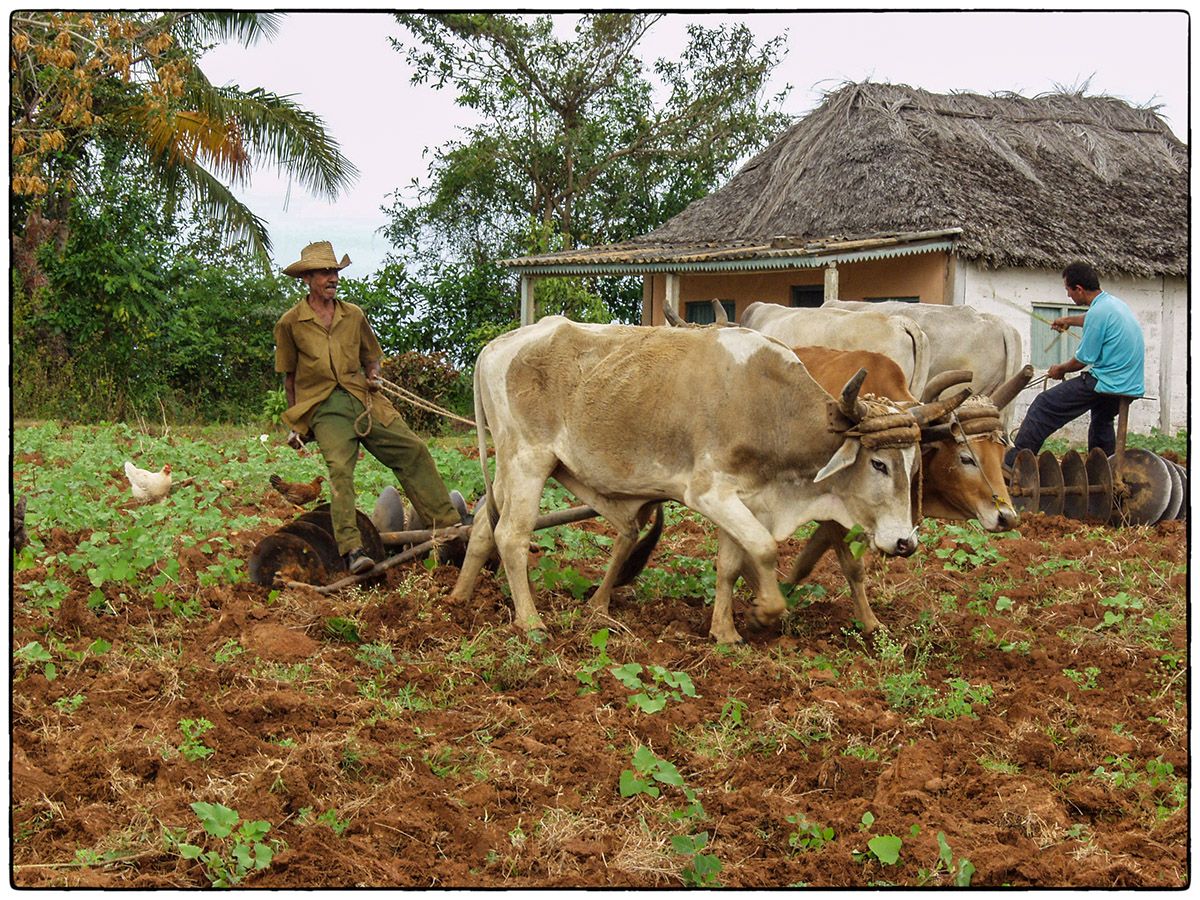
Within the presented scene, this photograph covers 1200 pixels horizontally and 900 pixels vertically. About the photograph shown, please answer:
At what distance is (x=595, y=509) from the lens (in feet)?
21.2

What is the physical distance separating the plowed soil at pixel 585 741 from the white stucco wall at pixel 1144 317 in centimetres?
1009

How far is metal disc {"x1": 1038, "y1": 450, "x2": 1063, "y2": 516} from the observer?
910cm

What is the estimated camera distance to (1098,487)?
29.6 feet

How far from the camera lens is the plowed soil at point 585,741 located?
377cm

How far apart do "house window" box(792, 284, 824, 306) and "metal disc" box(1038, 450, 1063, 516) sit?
366 inches

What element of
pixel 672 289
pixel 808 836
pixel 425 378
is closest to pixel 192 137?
pixel 425 378

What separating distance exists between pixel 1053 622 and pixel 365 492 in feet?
16.7

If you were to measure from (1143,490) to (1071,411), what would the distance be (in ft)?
2.44

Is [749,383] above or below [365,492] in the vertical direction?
above

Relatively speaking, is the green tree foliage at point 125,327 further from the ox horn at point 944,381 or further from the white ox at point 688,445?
the ox horn at point 944,381

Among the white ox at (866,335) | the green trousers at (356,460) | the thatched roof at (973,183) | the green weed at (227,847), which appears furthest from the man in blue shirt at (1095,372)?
the green weed at (227,847)

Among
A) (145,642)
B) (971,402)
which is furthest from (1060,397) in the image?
(145,642)

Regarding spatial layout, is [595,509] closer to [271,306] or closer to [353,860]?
[353,860]

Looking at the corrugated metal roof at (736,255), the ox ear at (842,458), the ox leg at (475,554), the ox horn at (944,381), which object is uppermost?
the corrugated metal roof at (736,255)
